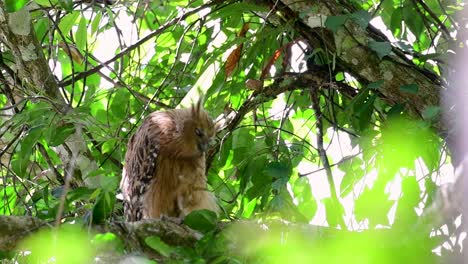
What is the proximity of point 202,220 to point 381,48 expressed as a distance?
1.46m

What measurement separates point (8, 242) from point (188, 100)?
2.02 m

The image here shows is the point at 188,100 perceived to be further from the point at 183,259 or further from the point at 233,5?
the point at 183,259

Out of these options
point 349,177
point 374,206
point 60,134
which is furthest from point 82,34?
point 374,206

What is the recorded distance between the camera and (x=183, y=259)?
8.82 ft

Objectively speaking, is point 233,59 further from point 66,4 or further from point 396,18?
point 66,4

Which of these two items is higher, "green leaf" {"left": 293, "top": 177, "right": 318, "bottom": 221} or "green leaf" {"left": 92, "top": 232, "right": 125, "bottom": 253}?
"green leaf" {"left": 293, "top": 177, "right": 318, "bottom": 221}

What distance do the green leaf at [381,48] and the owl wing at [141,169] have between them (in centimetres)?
135

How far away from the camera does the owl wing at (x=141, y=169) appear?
4645 millimetres

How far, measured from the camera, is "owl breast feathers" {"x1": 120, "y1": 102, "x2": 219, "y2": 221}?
4.62 metres

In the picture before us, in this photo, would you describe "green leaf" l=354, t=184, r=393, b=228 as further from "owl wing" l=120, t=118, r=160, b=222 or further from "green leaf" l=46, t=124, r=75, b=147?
"owl wing" l=120, t=118, r=160, b=222

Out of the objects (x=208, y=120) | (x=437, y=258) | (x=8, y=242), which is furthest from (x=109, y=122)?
(x=437, y=258)

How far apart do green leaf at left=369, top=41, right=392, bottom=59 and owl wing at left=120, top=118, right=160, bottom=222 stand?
135 cm

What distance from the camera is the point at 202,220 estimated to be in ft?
9.55

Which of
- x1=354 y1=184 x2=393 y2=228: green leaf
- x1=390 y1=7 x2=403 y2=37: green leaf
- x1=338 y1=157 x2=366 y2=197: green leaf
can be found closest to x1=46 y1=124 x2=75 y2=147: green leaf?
x1=338 y1=157 x2=366 y2=197: green leaf
